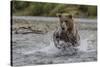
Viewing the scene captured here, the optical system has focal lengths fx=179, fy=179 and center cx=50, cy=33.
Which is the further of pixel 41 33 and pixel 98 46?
pixel 98 46

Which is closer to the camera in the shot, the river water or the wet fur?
the river water

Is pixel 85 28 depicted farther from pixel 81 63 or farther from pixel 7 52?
pixel 7 52

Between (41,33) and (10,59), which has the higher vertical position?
(41,33)

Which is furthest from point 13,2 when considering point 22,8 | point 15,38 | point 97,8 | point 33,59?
point 97,8

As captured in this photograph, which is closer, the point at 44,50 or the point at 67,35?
the point at 44,50

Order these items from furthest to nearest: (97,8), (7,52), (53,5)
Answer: (97,8) < (53,5) < (7,52)

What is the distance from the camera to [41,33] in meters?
2.40

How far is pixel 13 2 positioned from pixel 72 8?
834 mm

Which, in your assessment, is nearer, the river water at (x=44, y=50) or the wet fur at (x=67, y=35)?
the river water at (x=44, y=50)

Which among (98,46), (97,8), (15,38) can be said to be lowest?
(98,46)

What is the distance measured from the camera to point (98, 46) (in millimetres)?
2699

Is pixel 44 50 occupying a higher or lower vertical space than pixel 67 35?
lower

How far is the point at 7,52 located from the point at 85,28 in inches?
45.4

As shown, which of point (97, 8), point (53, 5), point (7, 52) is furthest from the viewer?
point (97, 8)
